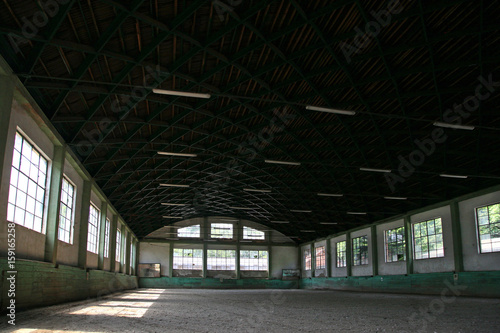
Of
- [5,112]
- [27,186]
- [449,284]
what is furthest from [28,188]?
[449,284]

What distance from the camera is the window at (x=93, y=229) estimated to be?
3766cm

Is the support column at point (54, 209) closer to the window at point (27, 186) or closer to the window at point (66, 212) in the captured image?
the window at point (27, 186)

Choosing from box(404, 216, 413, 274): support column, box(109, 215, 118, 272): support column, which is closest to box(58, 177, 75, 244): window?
box(109, 215, 118, 272): support column

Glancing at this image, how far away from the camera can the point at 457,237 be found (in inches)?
1526

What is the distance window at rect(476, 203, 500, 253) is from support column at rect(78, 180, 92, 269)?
33182 millimetres

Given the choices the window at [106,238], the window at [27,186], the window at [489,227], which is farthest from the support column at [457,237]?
the window at [106,238]

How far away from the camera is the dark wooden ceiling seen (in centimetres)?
1789

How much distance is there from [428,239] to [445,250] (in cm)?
333

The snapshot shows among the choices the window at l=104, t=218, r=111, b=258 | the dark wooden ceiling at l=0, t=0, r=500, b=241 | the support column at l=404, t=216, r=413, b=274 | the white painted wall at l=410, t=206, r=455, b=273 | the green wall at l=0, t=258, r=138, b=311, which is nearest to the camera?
the dark wooden ceiling at l=0, t=0, r=500, b=241

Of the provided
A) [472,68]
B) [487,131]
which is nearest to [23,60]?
[472,68]

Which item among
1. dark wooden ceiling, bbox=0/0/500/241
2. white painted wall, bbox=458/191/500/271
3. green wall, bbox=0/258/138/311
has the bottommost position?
green wall, bbox=0/258/138/311

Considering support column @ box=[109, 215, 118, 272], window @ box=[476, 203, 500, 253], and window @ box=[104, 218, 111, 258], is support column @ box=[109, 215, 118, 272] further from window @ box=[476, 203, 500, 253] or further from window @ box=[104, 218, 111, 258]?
window @ box=[476, 203, 500, 253]

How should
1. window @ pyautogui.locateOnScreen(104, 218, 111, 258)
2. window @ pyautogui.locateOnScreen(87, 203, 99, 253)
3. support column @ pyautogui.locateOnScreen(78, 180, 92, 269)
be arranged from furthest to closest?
window @ pyautogui.locateOnScreen(104, 218, 111, 258) → window @ pyautogui.locateOnScreen(87, 203, 99, 253) → support column @ pyautogui.locateOnScreen(78, 180, 92, 269)

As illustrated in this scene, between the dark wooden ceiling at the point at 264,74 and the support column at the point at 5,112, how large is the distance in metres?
0.98
